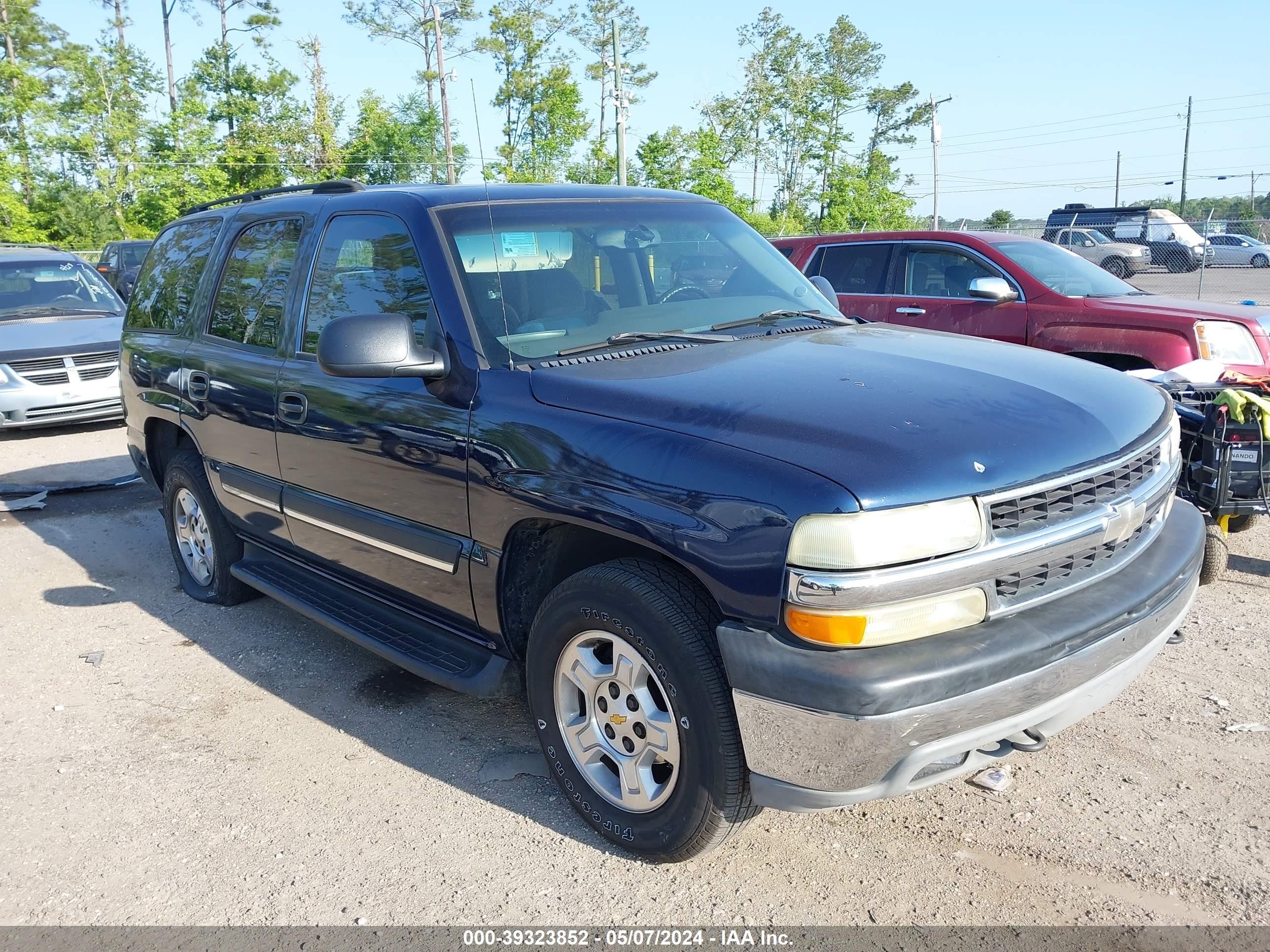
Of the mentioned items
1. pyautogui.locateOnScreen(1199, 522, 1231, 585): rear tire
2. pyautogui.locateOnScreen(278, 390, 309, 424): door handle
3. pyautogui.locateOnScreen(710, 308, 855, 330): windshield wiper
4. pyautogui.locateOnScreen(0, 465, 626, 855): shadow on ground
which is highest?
pyautogui.locateOnScreen(710, 308, 855, 330): windshield wiper

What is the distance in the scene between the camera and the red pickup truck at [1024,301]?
A: 689cm

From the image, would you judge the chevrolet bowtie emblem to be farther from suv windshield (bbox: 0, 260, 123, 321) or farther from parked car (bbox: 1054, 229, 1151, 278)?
parked car (bbox: 1054, 229, 1151, 278)

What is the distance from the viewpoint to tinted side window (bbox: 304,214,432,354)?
3488 millimetres

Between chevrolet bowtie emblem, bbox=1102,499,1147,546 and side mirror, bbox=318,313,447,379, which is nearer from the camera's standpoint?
chevrolet bowtie emblem, bbox=1102,499,1147,546

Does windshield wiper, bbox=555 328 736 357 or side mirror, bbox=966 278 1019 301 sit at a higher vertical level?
windshield wiper, bbox=555 328 736 357

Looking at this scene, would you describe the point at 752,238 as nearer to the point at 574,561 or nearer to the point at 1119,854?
the point at 574,561

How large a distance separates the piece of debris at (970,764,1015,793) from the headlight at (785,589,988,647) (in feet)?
3.66

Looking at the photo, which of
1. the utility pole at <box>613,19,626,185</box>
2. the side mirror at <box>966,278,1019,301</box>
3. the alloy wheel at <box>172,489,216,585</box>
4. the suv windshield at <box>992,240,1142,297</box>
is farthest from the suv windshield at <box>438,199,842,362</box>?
the utility pole at <box>613,19,626,185</box>

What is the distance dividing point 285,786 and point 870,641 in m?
2.18

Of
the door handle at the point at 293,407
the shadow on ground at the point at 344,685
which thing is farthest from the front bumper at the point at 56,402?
the door handle at the point at 293,407

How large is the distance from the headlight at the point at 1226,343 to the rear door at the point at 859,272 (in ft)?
7.91

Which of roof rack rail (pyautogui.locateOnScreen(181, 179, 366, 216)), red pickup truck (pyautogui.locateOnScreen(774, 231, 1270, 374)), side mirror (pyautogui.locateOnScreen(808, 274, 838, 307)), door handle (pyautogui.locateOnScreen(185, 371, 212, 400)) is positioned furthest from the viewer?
red pickup truck (pyautogui.locateOnScreen(774, 231, 1270, 374))

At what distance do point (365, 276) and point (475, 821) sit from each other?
2.00m

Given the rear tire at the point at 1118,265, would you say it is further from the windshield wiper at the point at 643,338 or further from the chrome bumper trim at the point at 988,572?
the chrome bumper trim at the point at 988,572
